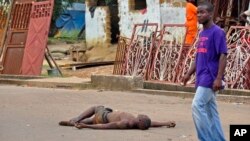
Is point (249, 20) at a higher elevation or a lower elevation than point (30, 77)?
higher

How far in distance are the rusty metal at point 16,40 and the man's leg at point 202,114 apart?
1301cm

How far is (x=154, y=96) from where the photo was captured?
535 inches

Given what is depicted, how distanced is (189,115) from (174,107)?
1.04 m

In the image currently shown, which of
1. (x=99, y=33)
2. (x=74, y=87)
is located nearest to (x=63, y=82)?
(x=74, y=87)

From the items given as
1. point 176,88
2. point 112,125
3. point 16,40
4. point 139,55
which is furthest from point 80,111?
point 16,40

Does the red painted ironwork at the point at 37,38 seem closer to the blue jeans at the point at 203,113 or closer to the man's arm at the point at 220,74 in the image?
the blue jeans at the point at 203,113

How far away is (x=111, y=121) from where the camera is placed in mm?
8969

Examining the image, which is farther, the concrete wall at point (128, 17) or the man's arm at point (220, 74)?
the concrete wall at point (128, 17)

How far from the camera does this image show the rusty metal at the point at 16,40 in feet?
63.8

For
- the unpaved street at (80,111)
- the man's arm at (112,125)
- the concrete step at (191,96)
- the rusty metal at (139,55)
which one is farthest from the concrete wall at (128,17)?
the man's arm at (112,125)

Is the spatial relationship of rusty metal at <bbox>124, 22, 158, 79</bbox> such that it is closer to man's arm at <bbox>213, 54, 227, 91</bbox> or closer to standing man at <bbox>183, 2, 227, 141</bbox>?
standing man at <bbox>183, 2, 227, 141</bbox>

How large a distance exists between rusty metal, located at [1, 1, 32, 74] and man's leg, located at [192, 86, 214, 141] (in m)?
13.0

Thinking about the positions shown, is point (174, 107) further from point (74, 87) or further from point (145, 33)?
point (145, 33)

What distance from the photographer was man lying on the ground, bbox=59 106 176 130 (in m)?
8.82
